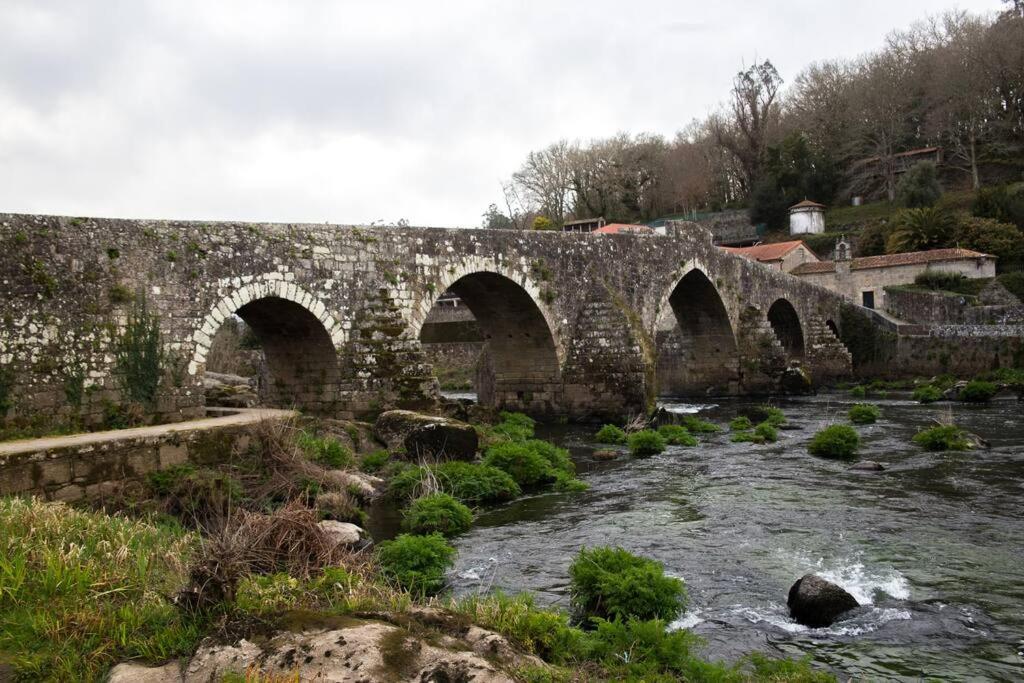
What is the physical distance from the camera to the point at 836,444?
1609 centimetres

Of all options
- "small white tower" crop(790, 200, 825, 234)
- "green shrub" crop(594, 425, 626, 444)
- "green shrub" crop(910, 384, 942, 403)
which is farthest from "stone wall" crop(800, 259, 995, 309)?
"green shrub" crop(594, 425, 626, 444)

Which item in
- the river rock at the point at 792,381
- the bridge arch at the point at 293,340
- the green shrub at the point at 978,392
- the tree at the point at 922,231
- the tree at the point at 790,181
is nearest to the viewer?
the bridge arch at the point at 293,340

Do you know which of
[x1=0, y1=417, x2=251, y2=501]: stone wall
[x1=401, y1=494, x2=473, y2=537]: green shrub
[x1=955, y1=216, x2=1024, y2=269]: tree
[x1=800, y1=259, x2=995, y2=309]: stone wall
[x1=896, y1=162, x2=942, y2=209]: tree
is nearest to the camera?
[x1=0, y1=417, x2=251, y2=501]: stone wall

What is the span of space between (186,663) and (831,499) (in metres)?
9.94

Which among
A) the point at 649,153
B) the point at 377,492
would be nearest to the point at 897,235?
the point at 649,153

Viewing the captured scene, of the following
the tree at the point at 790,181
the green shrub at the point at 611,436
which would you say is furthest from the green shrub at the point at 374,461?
the tree at the point at 790,181

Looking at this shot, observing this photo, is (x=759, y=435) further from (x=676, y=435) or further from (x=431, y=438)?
(x=431, y=438)

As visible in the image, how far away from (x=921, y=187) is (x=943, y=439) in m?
38.6

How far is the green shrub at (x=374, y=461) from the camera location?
13.9 m

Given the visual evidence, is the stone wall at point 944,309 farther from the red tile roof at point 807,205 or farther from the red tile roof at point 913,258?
the red tile roof at point 807,205

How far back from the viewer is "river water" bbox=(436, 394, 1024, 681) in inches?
268

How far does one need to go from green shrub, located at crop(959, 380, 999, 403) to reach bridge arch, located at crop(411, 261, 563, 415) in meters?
12.9

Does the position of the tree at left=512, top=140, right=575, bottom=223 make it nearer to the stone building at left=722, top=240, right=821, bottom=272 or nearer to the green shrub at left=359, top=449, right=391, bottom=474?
the stone building at left=722, top=240, right=821, bottom=272

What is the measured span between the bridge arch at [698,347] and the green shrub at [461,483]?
18582 mm
